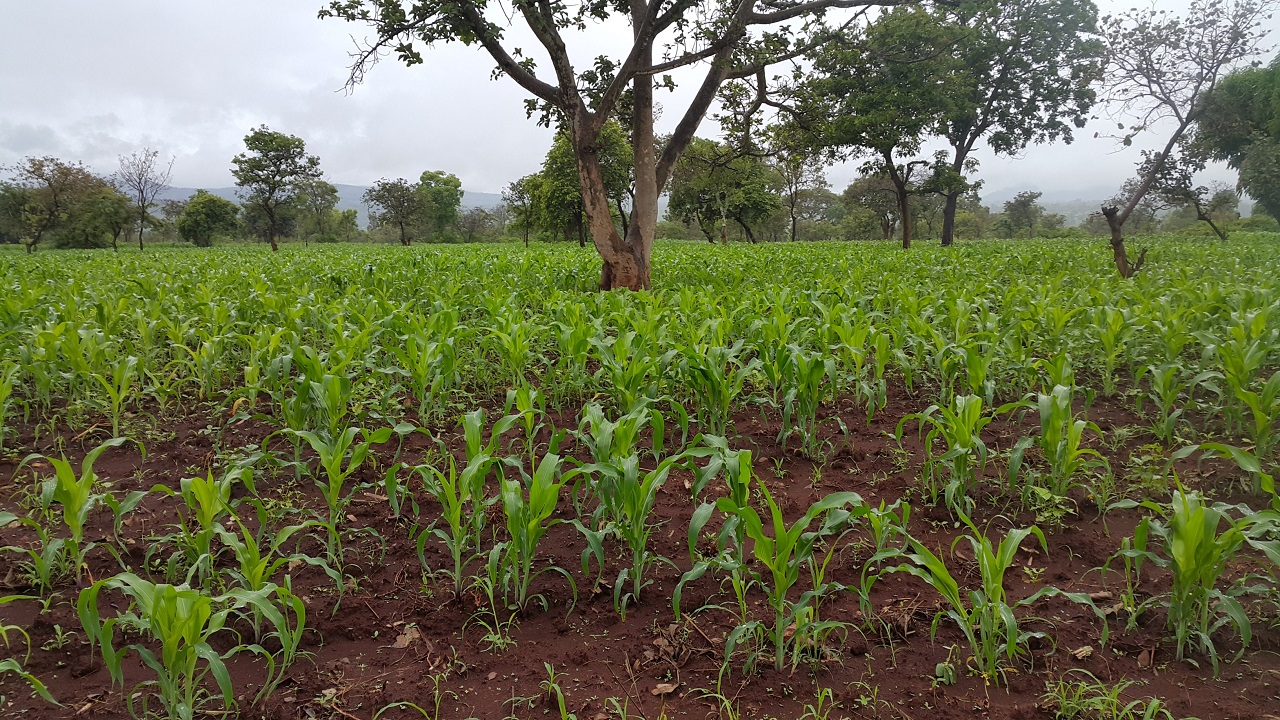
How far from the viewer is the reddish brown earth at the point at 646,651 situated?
1.92 metres

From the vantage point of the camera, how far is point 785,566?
204 centimetres

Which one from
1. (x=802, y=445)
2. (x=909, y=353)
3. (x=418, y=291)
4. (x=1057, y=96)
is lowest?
(x=802, y=445)

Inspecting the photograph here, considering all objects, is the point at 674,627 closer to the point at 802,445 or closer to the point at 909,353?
the point at 802,445

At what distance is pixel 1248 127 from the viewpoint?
22.3 m

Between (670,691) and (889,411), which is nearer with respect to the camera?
(670,691)

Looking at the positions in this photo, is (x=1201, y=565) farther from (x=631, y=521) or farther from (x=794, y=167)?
(x=794, y=167)

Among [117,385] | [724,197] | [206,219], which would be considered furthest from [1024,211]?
[206,219]

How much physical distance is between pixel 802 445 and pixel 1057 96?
2684cm

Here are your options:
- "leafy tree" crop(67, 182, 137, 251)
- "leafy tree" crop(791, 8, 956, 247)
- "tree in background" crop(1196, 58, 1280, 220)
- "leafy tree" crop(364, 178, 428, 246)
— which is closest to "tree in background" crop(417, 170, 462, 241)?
"leafy tree" crop(364, 178, 428, 246)

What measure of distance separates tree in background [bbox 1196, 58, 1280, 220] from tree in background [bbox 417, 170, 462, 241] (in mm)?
51355

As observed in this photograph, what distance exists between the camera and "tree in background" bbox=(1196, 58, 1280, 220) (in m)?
19.1

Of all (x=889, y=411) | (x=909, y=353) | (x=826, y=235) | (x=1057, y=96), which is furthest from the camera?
(x=826, y=235)

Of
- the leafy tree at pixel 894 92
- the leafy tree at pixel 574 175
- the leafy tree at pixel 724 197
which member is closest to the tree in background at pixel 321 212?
the leafy tree at pixel 574 175

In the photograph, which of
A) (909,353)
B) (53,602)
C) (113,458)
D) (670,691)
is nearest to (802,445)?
(670,691)
